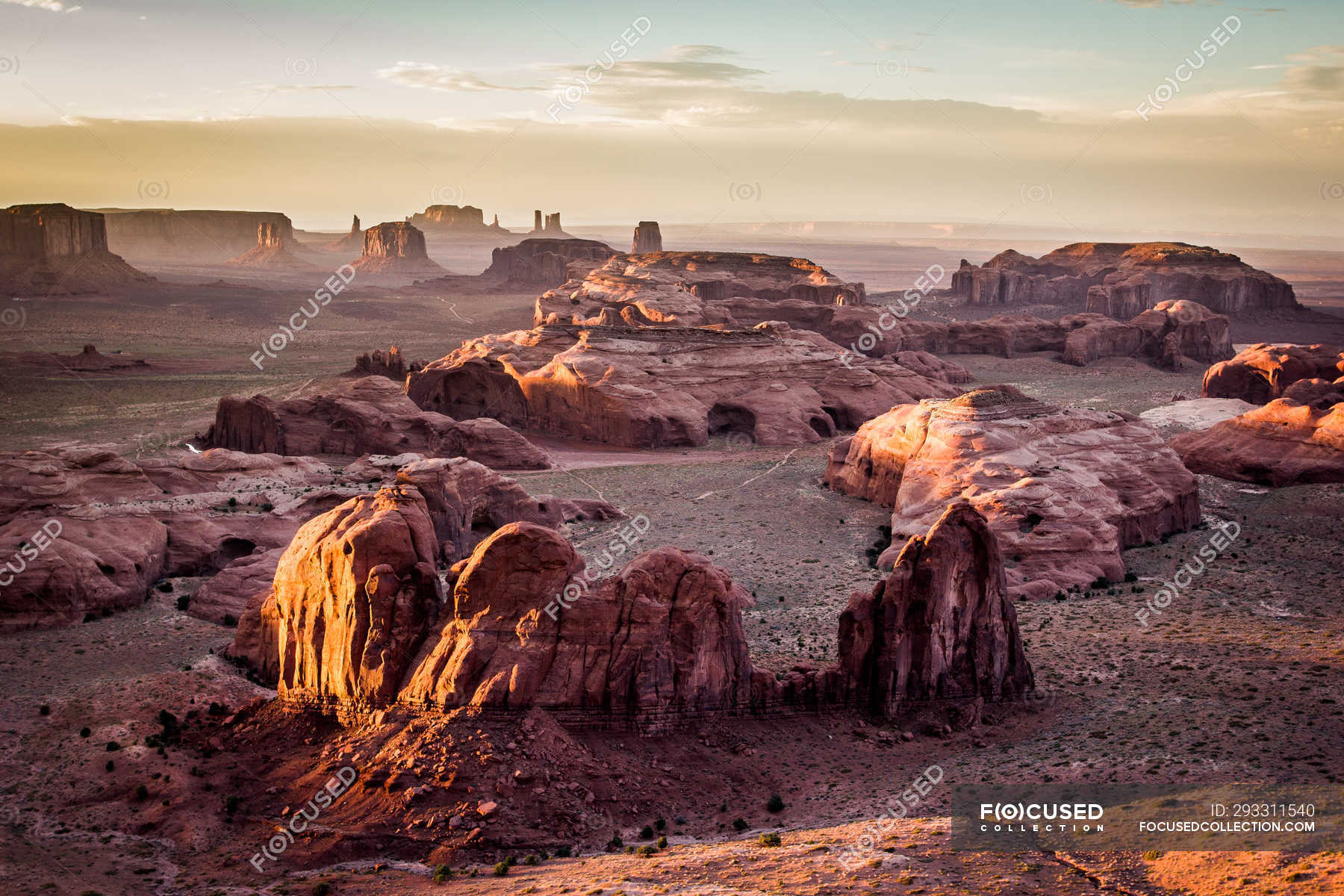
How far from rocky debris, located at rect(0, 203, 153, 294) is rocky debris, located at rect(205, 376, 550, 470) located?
119 meters

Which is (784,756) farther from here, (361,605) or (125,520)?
(125,520)

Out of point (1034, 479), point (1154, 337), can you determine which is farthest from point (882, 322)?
point (1034, 479)

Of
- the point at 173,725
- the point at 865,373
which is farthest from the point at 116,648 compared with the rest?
the point at 865,373

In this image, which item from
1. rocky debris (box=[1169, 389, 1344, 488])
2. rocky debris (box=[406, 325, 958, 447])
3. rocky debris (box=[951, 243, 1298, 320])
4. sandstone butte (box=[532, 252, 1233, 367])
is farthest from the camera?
rocky debris (box=[951, 243, 1298, 320])

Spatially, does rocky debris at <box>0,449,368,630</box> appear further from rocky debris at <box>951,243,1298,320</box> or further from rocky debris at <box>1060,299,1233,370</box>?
rocky debris at <box>951,243,1298,320</box>

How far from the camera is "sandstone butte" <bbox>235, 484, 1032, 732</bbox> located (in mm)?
23797

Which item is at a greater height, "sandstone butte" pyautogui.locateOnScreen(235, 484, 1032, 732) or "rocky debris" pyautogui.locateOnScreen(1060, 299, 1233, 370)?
"rocky debris" pyautogui.locateOnScreen(1060, 299, 1233, 370)

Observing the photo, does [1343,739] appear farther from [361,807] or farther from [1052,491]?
[361,807]

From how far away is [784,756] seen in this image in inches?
957

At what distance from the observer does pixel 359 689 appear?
24.4m

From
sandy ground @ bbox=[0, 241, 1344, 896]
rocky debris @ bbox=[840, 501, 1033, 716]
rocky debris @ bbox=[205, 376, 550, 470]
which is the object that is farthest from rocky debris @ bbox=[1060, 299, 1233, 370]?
rocky debris @ bbox=[840, 501, 1033, 716]

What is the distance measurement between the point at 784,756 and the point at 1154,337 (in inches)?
3804

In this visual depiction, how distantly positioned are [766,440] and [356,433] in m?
24.3

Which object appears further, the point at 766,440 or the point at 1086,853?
the point at 766,440
